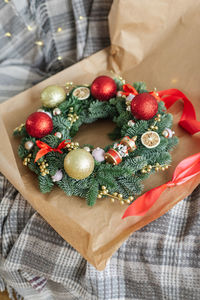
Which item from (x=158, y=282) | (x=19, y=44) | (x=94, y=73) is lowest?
(x=158, y=282)

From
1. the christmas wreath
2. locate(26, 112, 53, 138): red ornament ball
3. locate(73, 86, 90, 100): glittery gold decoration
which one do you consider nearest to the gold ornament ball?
the christmas wreath

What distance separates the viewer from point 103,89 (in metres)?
0.83

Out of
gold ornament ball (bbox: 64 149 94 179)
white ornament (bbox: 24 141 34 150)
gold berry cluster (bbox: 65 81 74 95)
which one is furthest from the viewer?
gold berry cluster (bbox: 65 81 74 95)

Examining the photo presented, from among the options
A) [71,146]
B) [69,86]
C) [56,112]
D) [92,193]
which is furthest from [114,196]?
[69,86]

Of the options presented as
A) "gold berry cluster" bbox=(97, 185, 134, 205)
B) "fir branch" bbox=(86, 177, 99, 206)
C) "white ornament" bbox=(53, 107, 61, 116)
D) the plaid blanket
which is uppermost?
"white ornament" bbox=(53, 107, 61, 116)

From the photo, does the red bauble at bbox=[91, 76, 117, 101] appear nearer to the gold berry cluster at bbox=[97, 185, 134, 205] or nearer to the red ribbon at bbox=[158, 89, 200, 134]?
the red ribbon at bbox=[158, 89, 200, 134]

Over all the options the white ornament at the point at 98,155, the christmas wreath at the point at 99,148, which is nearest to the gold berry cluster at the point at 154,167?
the christmas wreath at the point at 99,148

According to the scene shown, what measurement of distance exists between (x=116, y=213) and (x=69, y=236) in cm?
12

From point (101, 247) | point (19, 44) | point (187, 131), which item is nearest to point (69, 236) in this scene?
point (101, 247)

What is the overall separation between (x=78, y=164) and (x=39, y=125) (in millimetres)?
170

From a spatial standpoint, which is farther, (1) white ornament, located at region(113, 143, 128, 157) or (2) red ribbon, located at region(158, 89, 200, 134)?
(2) red ribbon, located at region(158, 89, 200, 134)

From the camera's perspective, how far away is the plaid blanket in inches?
27.0

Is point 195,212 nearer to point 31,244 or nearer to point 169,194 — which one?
point 169,194

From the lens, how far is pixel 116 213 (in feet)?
2.29
